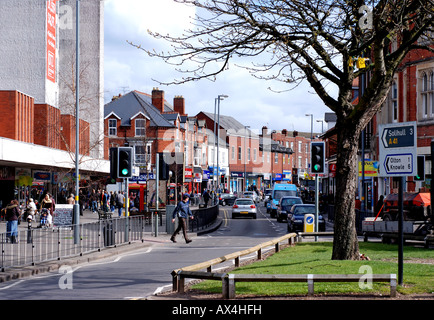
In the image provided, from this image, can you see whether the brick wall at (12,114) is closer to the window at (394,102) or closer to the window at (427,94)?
the window at (394,102)

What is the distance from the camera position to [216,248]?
22719 millimetres

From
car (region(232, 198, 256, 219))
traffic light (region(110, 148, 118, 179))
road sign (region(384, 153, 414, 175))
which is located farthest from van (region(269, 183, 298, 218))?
road sign (region(384, 153, 414, 175))

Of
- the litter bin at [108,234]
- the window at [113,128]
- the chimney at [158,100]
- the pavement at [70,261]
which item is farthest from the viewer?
the chimney at [158,100]

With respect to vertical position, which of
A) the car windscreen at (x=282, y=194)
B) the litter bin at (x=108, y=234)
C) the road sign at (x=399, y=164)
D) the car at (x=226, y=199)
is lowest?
the car at (x=226, y=199)

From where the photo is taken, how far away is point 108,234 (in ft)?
72.8

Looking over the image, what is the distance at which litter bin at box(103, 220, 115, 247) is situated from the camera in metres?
22.0

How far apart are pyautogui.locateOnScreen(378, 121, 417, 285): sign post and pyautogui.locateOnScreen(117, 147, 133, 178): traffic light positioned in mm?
13552

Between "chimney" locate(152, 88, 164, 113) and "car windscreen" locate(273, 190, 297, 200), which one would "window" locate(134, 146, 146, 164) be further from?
"car windscreen" locate(273, 190, 297, 200)

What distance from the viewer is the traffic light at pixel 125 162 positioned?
75.9 ft

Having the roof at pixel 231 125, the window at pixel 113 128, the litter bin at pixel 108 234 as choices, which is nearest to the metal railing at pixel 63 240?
the litter bin at pixel 108 234

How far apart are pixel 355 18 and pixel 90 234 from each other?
36.5 ft

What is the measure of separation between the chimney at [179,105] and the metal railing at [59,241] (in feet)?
200
